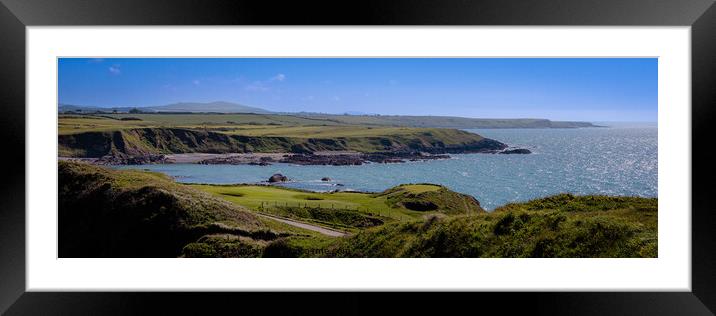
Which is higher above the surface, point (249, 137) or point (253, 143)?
point (249, 137)

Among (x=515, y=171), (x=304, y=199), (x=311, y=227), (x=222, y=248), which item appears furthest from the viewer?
(x=304, y=199)

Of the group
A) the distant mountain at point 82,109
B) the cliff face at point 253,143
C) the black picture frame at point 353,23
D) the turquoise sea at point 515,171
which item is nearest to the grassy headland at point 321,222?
the turquoise sea at point 515,171

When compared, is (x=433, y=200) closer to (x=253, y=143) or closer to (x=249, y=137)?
(x=253, y=143)

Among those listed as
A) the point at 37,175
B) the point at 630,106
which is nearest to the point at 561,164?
the point at 630,106

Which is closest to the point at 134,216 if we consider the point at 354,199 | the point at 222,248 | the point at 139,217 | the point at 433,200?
the point at 139,217

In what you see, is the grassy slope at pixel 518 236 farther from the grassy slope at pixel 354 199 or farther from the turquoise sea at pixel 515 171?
the grassy slope at pixel 354 199
